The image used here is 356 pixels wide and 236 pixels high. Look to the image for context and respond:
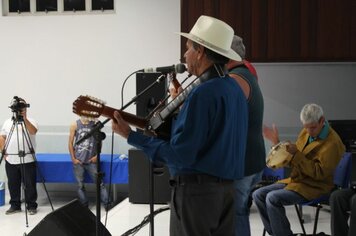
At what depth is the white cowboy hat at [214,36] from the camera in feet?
6.62

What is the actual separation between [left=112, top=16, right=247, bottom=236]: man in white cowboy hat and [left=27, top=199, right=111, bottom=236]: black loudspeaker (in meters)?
0.71

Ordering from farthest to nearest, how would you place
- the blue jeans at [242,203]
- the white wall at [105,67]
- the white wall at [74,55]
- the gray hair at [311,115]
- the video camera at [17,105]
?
the white wall at [74,55]
the white wall at [105,67]
the video camera at [17,105]
the gray hair at [311,115]
the blue jeans at [242,203]

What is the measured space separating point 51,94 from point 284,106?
10.4ft

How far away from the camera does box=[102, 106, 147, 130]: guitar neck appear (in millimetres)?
2086

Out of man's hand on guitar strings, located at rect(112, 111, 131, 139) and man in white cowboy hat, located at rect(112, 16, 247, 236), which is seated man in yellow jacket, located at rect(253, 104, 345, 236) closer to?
man in white cowboy hat, located at rect(112, 16, 247, 236)

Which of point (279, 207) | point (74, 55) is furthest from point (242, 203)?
point (74, 55)

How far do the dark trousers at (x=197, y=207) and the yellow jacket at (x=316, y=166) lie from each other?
61.6 inches

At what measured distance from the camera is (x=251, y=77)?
246cm

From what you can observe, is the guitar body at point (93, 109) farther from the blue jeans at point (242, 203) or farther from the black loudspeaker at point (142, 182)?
the black loudspeaker at point (142, 182)

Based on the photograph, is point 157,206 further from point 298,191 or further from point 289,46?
point 289,46

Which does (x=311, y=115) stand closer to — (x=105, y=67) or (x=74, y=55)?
(x=105, y=67)

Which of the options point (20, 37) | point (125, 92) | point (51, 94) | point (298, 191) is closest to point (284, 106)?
point (125, 92)

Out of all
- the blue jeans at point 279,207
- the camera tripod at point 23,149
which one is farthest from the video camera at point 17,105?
the blue jeans at point 279,207

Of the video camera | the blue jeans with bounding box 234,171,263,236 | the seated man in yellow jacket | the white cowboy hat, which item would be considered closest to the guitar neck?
the white cowboy hat
